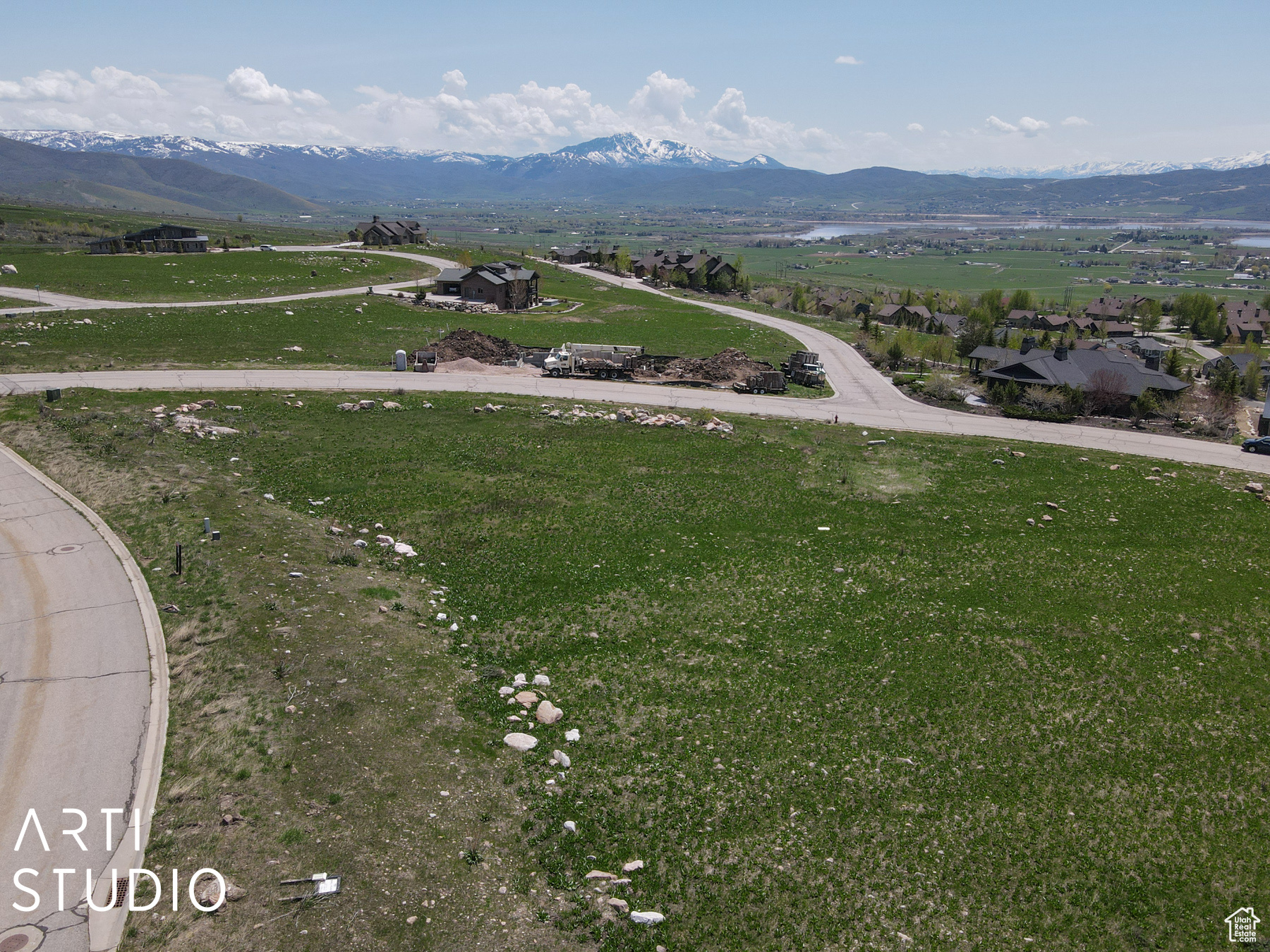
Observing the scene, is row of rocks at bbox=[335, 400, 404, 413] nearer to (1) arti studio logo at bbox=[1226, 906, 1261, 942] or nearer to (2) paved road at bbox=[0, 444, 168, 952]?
(2) paved road at bbox=[0, 444, 168, 952]

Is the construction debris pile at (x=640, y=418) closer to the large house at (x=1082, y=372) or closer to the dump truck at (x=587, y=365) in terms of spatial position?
the dump truck at (x=587, y=365)

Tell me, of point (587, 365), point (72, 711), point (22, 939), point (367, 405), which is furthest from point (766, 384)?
point (22, 939)

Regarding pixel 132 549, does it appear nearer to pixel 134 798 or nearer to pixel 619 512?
A: pixel 134 798

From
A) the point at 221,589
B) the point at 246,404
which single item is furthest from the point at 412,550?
the point at 246,404

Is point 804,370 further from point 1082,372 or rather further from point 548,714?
point 548,714

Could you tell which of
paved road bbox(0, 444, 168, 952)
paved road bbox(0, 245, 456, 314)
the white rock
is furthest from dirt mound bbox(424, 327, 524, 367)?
the white rock
